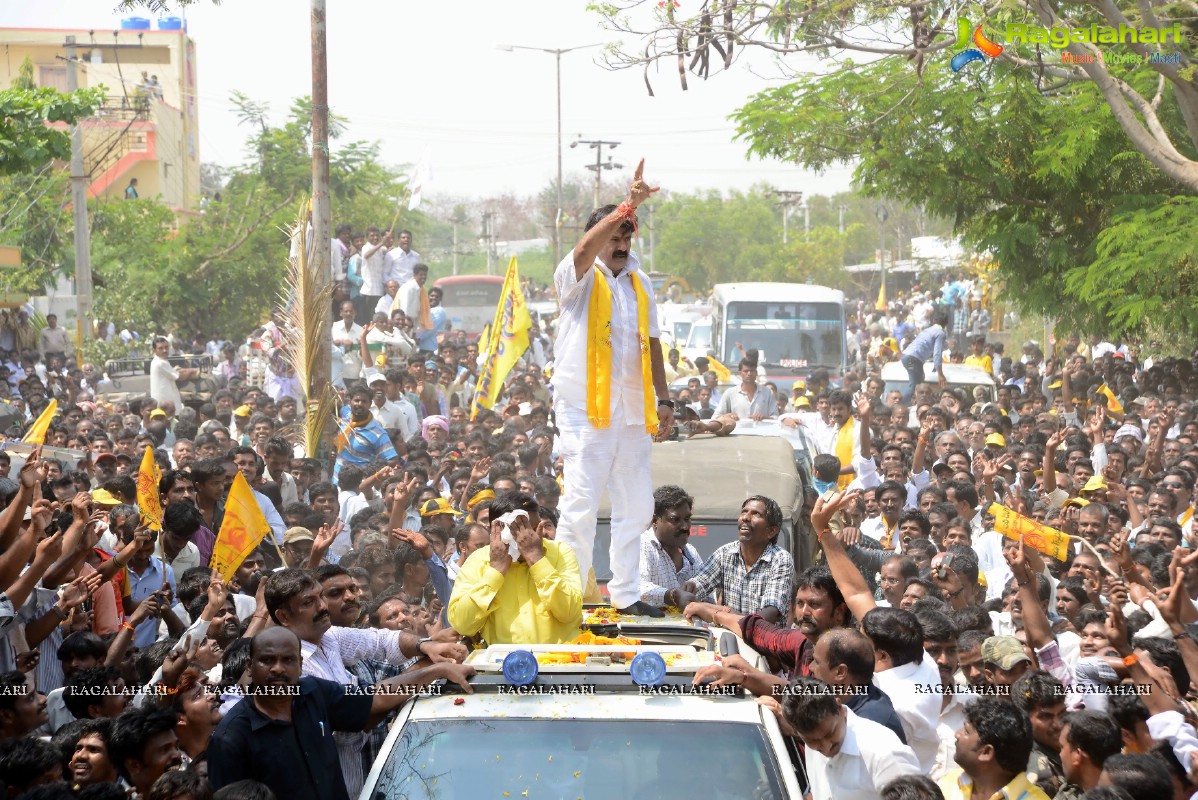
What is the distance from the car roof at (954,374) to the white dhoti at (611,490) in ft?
43.3

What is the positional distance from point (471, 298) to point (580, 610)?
31.5 metres

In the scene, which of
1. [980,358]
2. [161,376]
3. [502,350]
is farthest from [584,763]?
[980,358]

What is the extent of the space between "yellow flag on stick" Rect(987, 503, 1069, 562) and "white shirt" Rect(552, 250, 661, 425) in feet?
6.75

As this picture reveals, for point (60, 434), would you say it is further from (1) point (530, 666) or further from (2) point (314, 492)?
(1) point (530, 666)

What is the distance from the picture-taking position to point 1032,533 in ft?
24.6

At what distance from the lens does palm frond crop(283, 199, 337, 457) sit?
1234 centimetres

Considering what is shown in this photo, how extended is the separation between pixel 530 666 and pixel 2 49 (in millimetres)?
55111

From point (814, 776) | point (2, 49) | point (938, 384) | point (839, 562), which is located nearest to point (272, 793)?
point (814, 776)

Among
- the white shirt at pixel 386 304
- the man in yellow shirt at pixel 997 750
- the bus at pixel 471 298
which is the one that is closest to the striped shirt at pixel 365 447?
the white shirt at pixel 386 304

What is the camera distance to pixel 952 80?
18156mm

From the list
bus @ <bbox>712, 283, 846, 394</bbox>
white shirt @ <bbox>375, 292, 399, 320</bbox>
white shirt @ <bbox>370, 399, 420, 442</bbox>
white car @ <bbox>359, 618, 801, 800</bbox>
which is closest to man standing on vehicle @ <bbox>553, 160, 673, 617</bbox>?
white car @ <bbox>359, 618, 801, 800</bbox>

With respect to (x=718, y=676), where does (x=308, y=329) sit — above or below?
above

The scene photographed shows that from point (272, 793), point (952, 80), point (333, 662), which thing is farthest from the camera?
point (952, 80)

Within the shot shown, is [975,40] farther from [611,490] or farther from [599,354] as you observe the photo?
[611,490]
